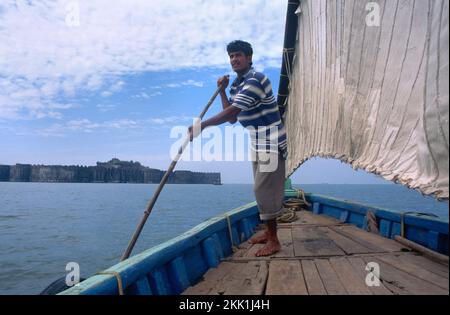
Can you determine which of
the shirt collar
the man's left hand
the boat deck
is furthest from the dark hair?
the boat deck

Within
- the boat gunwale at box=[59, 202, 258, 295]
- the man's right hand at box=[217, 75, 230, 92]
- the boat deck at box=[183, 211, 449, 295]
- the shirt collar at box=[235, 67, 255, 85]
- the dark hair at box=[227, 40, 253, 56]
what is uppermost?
the dark hair at box=[227, 40, 253, 56]

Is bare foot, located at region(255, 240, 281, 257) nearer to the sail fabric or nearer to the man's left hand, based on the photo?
the sail fabric

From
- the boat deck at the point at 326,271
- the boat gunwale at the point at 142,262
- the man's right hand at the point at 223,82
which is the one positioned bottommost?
the boat deck at the point at 326,271

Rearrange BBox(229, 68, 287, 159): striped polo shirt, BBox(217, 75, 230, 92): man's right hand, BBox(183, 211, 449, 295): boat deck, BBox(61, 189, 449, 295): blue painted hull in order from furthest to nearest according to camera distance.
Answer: BBox(217, 75, 230, 92): man's right hand
BBox(229, 68, 287, 159): striped polo shirt
BBox(183, 211, 449, 295): boat deck
BBox(61, 189, 449, 295): blue painted hull

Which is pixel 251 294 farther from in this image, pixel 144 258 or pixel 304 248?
pixel 304 248

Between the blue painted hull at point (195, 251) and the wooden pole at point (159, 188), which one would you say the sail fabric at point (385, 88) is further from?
the wooden pole at point (159, 188)

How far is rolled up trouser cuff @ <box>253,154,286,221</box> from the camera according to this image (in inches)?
129

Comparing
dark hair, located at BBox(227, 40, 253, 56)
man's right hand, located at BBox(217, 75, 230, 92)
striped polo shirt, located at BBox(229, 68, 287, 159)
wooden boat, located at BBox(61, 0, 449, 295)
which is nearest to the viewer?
wooden boat, located at BBox(61, 0, 449, 295)

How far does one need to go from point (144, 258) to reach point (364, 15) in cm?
277

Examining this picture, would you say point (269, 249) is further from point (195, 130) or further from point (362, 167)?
point (195, 130)

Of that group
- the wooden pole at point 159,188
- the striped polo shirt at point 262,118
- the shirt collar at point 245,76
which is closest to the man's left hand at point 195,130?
the wooden pole at point 159,188

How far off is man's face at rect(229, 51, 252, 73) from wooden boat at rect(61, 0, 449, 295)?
41.9 inches

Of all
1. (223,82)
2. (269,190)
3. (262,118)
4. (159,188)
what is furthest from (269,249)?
(223,82)

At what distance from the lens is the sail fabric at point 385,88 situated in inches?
69.9
